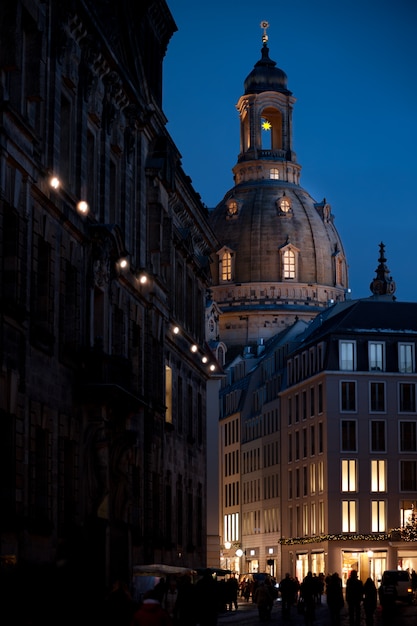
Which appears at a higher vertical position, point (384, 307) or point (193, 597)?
point (384, 307)

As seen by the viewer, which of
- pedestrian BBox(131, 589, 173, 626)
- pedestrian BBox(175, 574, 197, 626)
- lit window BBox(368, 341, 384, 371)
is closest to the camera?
pedestrian BBox(131, 589, 173, 626)

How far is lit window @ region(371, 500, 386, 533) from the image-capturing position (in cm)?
13325

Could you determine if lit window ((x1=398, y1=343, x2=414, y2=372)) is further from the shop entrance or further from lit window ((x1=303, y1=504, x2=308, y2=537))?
the shop entrance

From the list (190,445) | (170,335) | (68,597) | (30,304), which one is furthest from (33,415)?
(190,445)

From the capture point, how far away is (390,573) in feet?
290

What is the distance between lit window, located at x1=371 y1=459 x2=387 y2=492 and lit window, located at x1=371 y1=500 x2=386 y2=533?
119 cm

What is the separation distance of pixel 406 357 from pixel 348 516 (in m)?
14.2

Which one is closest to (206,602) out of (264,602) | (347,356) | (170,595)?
(170,595)

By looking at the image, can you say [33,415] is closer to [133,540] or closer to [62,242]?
[62,242]

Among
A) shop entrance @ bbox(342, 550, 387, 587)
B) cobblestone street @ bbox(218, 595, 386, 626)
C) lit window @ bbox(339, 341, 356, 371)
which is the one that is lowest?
cobblestone street @ bbox(218, 595, 386, 626)

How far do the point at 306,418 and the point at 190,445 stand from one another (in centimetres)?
6621

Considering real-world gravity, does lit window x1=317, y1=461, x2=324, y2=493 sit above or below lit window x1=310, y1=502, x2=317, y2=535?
above

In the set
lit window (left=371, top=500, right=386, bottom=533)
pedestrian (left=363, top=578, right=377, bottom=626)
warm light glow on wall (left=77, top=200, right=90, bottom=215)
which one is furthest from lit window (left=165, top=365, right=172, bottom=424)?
lit window (left=371, top=500, right=386, bottom=533)

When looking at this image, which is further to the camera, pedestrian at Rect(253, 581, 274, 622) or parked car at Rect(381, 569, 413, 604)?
parked car at Rect(381, 569, 413, 604)
